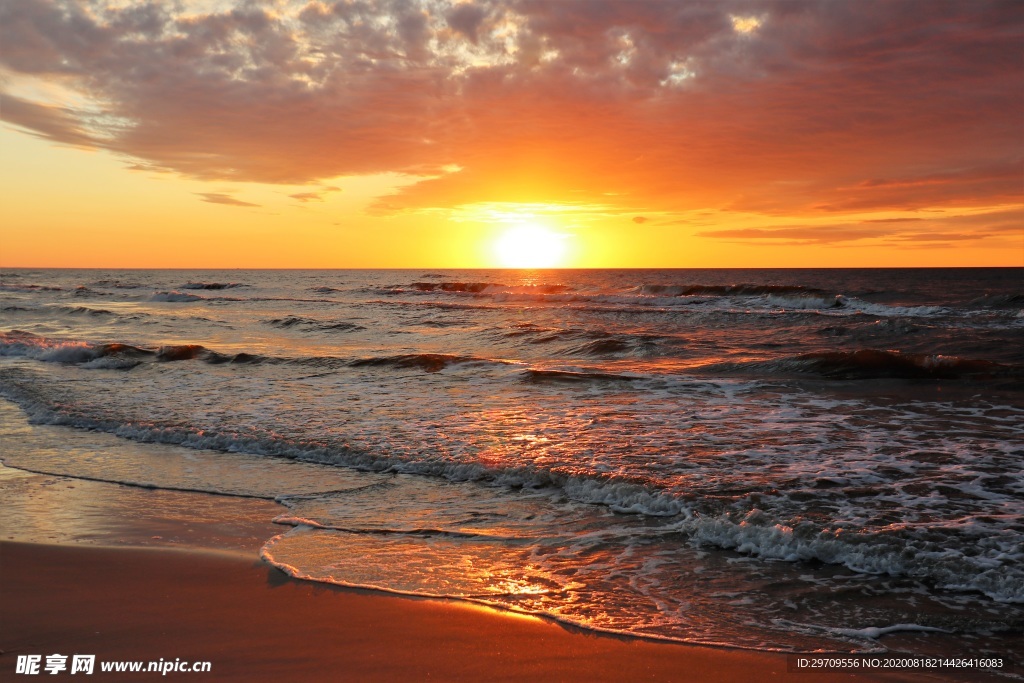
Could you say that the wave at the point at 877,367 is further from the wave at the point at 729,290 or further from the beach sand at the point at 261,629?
the wave at the point at 729,290

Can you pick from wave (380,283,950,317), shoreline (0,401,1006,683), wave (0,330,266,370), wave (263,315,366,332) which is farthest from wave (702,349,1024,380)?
wave (380,283,950,317)

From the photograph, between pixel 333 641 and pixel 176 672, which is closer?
pixel 176 672

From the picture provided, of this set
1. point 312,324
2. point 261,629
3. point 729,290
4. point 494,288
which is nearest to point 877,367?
point 261,629

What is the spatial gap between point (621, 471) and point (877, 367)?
37.6ft

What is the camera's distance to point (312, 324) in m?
31.9

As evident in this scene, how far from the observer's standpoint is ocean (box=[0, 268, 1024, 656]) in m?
4.98

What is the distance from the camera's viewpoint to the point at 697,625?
454 centimetres

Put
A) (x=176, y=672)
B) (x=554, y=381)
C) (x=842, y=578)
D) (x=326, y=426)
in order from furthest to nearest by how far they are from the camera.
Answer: (x=554, y=381) < (x=326, y=426) < (x=842, y=578) < (x=176, y=672)

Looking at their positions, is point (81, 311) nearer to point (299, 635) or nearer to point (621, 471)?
point (621, 471)

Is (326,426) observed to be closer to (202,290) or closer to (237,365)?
(237,365)

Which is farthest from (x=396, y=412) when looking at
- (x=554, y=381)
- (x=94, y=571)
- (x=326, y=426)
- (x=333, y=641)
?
(x=333, y=641)

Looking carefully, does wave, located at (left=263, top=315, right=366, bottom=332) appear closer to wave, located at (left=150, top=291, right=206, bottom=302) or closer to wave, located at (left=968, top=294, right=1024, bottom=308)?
wave, located at (left=150, top=291, right=206, bottom=302)

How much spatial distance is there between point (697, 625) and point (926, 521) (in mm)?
3068

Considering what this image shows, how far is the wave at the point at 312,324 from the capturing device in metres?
30.4
